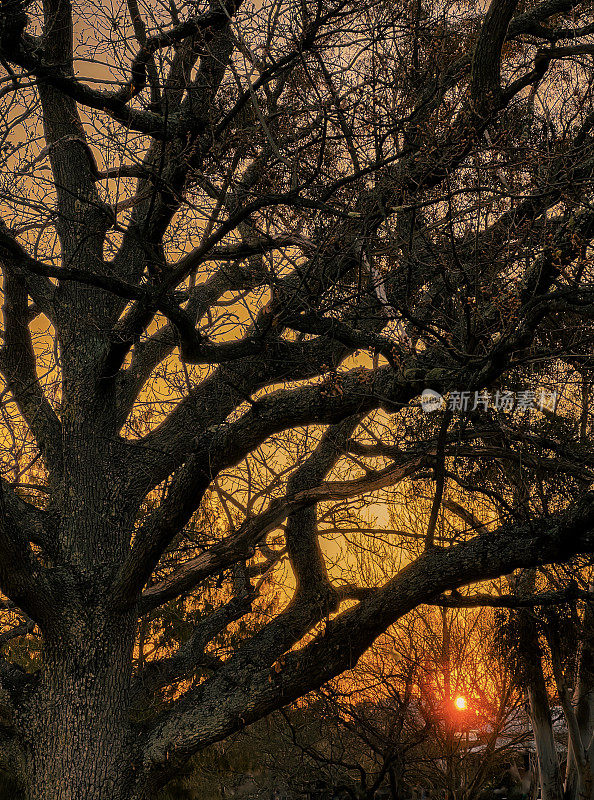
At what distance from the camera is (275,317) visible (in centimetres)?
506

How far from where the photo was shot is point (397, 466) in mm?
6555

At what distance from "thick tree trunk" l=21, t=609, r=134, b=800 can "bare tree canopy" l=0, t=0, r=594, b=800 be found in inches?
0.7

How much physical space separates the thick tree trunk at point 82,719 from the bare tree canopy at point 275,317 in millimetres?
18

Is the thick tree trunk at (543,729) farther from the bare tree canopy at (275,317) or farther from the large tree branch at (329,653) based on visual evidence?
the large tree branch at (329,653)

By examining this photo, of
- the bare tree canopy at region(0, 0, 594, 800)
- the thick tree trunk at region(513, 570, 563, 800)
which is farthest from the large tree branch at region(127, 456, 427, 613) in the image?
the thick tree trunk at region(513, 570, 563, 800)

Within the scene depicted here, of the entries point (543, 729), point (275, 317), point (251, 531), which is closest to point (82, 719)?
point (251, 531)

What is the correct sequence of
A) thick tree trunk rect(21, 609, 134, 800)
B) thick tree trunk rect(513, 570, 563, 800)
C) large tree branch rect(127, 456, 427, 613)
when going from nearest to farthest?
thick tree trunk rect(21, 609, 134, 800), large tree branch rect(127, 456, 427, 613), thick tree trunk rect(513, 570, 563, 800)

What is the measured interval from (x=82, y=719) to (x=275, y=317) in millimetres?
3706

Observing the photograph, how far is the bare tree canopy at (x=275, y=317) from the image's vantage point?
15.8 feet

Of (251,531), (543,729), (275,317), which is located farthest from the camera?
(543,729)

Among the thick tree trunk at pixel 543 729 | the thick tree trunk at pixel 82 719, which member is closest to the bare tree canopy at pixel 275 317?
the thick tree trunk at pixel 82 719

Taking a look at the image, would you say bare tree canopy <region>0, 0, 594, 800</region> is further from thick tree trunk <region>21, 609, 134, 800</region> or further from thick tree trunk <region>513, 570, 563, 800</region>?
thick tree trunk <region>513, 570, 563, 800</region>

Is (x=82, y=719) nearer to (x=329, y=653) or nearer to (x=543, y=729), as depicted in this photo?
(x=329, y=653)

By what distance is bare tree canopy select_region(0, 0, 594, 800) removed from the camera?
4.83 meters
